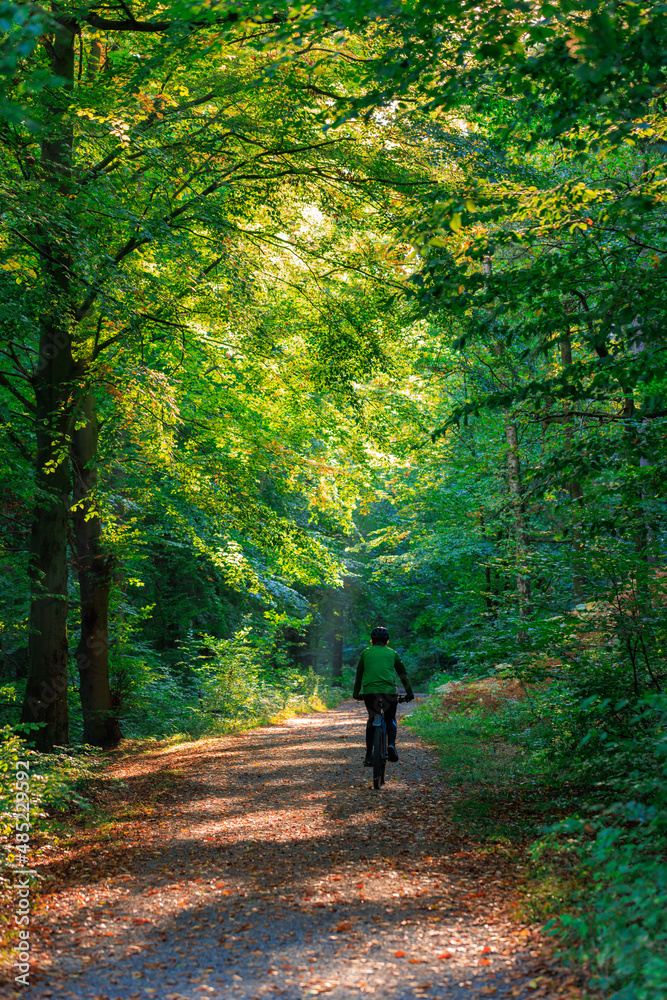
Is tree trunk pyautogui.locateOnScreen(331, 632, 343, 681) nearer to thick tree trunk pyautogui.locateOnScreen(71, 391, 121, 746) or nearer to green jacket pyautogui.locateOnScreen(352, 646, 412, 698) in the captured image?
thick tree trunk pyautogui.locateOnScreen(71, 391, 121, 746)

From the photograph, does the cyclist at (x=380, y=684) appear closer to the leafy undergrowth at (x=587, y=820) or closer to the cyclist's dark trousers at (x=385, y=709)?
the cyclist's dark trousers at (x=385, y=709)

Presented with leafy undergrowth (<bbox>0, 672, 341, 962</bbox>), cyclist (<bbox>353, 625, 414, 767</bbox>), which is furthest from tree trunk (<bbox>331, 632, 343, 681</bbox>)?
cyclist (<bbox>353, 625, 414, 767</bbox>)

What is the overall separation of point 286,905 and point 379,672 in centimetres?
381

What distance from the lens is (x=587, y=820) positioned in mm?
5430

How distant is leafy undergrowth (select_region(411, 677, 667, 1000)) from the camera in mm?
3500

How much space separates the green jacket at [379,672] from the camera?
28.5ft

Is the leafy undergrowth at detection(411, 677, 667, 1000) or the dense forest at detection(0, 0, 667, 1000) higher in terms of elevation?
the dense forest at detection(0, 0, 667, 1000)

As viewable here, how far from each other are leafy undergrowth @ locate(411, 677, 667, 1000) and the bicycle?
92 centimetres

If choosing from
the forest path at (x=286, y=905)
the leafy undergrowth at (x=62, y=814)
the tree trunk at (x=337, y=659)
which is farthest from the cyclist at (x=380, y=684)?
the tree trunk at (x=337, y=659)

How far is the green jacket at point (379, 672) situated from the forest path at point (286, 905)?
1.23m

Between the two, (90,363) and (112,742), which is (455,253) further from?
(112,742)

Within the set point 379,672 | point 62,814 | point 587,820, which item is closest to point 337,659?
point 379,672

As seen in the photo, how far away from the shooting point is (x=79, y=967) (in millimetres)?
4281

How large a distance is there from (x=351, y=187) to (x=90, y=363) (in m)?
4.30
